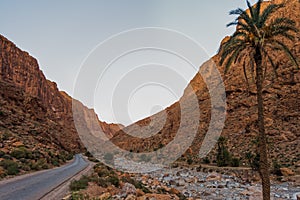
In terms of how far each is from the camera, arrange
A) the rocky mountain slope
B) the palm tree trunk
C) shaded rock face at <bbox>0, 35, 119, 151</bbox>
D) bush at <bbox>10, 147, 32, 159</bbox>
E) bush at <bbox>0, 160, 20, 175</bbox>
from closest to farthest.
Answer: the palm tree trunk → bush at <bbox>0, 160, 20, 175</bbox> → bush at <bbox>10, 147, 32, 159</bbox> → the rocky mountain slope → shaded rock face at <bbox>0, 35, 119, 151</bbox>

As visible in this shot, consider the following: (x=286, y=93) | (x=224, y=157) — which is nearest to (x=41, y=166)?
(x=224, y=157)

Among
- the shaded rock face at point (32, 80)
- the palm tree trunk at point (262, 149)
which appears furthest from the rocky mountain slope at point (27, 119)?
the palm tree trunk at point (262, 149)

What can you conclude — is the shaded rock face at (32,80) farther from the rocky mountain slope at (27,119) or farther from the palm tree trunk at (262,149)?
the palm tree trunk at (262,149)

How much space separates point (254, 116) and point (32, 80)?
3197 inches

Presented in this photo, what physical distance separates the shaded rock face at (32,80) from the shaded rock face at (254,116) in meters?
29.2

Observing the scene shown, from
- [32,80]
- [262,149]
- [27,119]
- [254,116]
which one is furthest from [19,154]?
[32,80]

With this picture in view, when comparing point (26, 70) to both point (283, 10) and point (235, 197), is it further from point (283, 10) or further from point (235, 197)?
point (235, 197)

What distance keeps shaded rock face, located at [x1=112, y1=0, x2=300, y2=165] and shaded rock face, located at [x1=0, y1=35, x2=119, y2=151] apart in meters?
29.2

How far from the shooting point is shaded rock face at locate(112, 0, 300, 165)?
4162 cm

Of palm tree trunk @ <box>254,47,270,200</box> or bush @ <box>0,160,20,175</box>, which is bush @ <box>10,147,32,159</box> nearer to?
bush @ <box>0,160,20,175</box>

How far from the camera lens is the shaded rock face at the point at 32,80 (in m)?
79.5

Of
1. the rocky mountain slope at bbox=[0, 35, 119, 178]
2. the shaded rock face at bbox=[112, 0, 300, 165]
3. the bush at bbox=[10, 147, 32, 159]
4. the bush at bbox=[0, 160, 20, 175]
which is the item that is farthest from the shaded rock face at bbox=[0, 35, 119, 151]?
the bush at bbox=[0, 160, 20, 175]

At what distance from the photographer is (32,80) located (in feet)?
331

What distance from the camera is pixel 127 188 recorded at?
1381 cm
